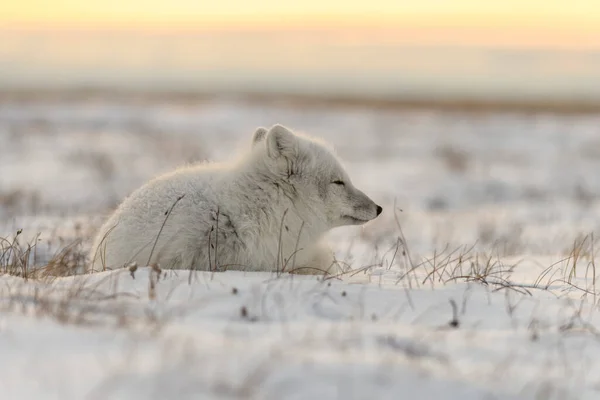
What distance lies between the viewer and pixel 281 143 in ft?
18.5

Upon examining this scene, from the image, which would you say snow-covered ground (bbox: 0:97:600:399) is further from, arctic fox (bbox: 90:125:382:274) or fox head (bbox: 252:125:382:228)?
fox head (bbox: 252:125:382:228)

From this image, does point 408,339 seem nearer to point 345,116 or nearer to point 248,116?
point 248,116

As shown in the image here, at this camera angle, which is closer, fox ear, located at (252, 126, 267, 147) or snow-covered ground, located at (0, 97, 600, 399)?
snow-covered ground, located at (0, 97, 600, 399)

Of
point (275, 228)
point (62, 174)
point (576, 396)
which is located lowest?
point (576, 396)

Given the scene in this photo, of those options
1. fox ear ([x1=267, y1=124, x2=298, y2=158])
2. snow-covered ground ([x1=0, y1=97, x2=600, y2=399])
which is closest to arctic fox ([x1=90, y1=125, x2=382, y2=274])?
fox ear ([x1=267, y1=124, x2=298, y2=158])

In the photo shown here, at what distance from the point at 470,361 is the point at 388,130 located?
1096 inches

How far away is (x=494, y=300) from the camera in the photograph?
15.6 feet

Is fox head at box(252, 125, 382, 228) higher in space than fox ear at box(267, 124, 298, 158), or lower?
lower

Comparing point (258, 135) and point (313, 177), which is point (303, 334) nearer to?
point (313, 177)

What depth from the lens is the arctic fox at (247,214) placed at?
17.1ft

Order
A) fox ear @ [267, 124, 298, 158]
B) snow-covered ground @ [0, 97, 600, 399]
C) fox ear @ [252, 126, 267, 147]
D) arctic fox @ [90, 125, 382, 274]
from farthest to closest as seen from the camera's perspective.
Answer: fox ear @ [252, 126, 267, 147] → fox ear @ [267, 124, 298, 158] → arctic fox @ [90, 125, 382, 274] → snow-covered ground @ [0, 97, 600, 399]

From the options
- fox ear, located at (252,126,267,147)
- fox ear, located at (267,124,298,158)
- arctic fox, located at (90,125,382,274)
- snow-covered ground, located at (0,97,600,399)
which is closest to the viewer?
snow-covered ground, located at (0,97,600,399)

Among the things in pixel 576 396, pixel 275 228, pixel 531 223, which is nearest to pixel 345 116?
pixel 531 223

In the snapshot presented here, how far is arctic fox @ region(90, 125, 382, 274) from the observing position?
17.1 feet
